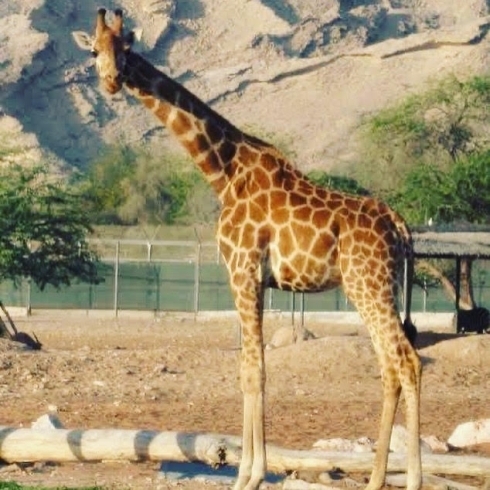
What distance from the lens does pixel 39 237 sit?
116 feet

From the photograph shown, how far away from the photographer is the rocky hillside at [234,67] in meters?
102

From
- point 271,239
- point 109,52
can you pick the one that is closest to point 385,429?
point 271,239

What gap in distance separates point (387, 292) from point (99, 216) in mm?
60733

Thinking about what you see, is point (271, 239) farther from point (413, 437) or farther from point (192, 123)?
point (413, 437)

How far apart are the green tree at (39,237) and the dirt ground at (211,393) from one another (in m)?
10.3

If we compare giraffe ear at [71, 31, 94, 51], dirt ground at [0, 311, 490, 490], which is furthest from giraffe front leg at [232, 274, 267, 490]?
giraffe ear at [71, 31, 94, 51]

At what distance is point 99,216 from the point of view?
239ft

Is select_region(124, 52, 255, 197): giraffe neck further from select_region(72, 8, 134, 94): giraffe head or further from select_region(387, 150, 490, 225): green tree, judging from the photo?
select_region(387, 150, 490, 225): green tree

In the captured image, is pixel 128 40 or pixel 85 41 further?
pixel 85 41

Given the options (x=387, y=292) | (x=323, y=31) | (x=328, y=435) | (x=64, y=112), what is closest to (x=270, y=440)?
(x=328, y=435)

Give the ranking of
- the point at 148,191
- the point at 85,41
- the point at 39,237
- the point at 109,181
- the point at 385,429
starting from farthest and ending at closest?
the point at 109,181 → the point at 148,191 → the point at 39,237 → the point at 85,41 → the point at 385,429

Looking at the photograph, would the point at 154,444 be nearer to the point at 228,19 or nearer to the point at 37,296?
the point at 37,296

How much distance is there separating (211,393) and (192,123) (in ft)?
27.6

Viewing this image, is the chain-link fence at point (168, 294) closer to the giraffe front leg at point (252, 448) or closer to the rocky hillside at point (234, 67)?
the giraffe front leg at point (252, 448)
